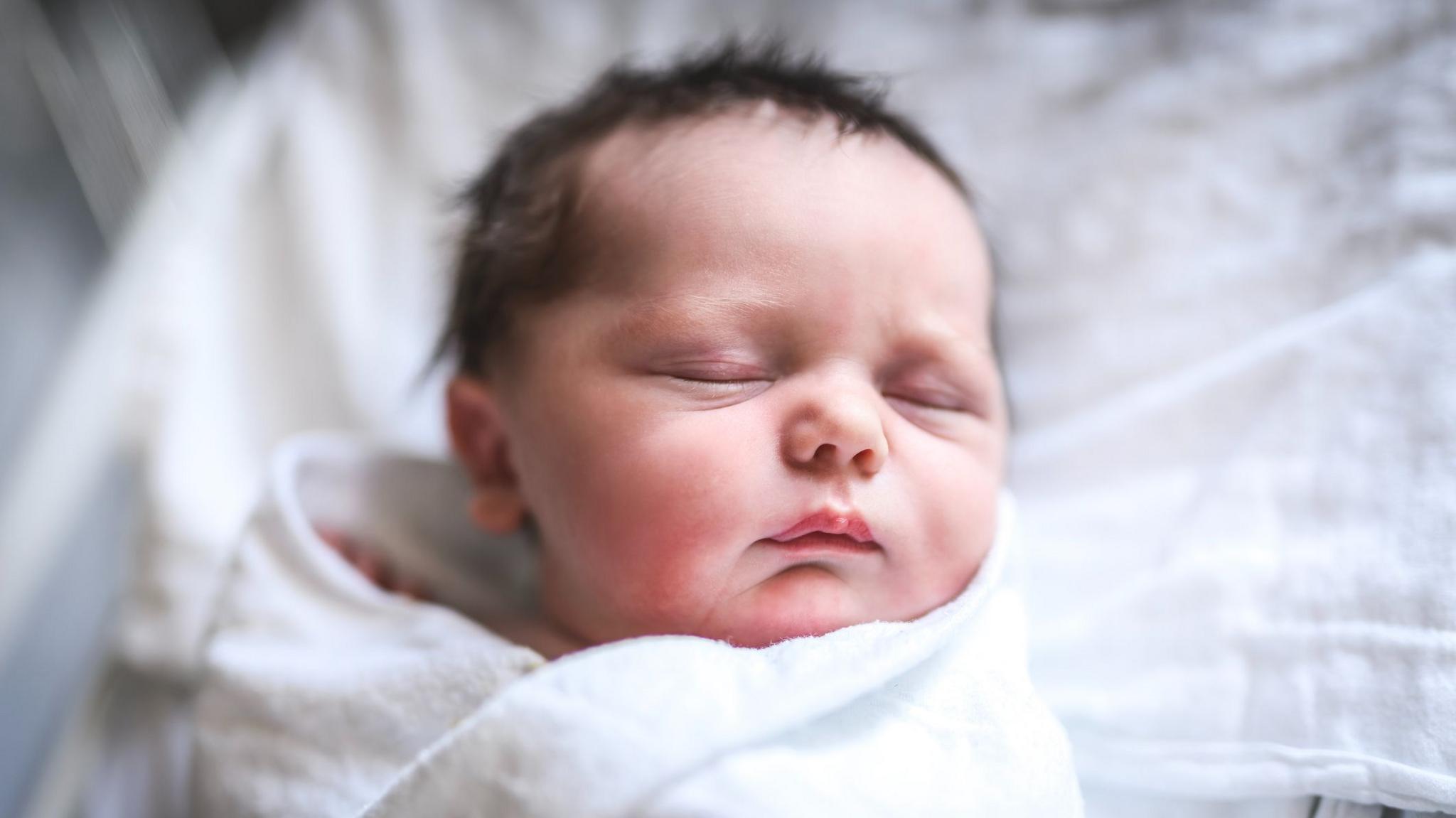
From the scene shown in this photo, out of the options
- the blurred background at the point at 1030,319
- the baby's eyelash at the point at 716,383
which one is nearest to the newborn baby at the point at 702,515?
the baby's eyelash at the point at 716,383

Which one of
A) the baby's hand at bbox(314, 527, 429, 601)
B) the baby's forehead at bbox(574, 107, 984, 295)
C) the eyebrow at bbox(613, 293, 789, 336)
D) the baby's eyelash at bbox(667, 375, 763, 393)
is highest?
the baby's forehead at bbox(574, 107, 984, 295)

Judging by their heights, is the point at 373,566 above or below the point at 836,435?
below

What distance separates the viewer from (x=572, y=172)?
82 cm

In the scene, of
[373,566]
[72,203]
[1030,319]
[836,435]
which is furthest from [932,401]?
[72,203]

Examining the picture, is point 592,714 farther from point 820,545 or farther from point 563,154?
point 563,154

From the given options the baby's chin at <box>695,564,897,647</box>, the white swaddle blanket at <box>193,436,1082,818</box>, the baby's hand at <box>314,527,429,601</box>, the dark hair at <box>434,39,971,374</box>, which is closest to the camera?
the white swaddle blanket at <box>193,436,1082,818</box>

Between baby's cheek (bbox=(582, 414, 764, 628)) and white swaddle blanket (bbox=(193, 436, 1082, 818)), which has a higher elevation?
baby's cheek (bbox=(582, 414, 764, 628))

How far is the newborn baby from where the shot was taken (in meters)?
0.61

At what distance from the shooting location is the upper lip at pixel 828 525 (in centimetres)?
67

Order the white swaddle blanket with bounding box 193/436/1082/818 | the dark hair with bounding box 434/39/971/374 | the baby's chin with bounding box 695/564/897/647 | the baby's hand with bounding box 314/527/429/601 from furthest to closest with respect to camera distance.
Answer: the baby's hand with bounding box 314/527/429/601 → the dark hair with bounding box 434/39/971/374 → the baby's chin with bounding box 695/564/897/647 → the white swaddle blanket with bounding box 193/436/1082/818

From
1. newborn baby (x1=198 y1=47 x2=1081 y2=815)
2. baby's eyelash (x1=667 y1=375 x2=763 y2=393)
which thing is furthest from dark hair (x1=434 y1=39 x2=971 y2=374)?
baby's eyelash (x1=667 y1=375 x2=763 y2=393)

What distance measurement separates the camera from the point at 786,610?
68 cm

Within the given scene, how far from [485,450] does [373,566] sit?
0.21m

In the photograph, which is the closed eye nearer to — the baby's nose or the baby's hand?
the baby's nose
